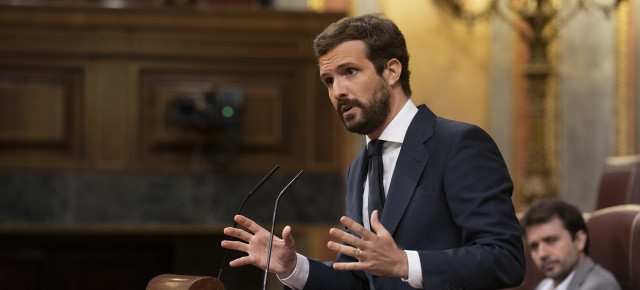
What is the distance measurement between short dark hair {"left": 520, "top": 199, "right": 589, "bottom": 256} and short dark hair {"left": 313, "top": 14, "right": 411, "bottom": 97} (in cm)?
149

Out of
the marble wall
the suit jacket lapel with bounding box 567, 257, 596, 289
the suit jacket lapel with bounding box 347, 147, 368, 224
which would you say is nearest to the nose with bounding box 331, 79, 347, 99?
the suit jacket lapel with bounding box 347, 147, 368, 224

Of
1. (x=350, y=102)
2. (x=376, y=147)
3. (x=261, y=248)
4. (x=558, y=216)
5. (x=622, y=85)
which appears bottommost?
(x=558, y=216)

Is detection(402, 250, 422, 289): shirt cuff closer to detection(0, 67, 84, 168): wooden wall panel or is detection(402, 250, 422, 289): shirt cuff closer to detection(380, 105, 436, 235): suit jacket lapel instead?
detection(380, 105, 436, 235): suit jacket lapel

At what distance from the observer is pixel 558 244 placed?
320 centimetres

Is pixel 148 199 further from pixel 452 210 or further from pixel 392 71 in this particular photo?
pixel 452 210

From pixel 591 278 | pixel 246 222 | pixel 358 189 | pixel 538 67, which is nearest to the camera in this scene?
pixel 246 222

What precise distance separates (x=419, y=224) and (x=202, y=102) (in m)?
3.07

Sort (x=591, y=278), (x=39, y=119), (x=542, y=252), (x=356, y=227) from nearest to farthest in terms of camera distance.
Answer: (x=356, y=227) < (x=591, y=278) < (x=542, y=252) < (x=39, y=119)

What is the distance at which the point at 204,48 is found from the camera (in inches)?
190

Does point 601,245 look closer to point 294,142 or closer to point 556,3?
point 294,142

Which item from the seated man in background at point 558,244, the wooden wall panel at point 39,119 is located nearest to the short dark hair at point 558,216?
the seated man in background at point 558,244

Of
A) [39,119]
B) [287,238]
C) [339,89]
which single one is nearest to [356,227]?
[287,238]

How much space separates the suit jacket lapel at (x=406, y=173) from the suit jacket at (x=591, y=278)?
1.20 m

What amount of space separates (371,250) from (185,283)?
37 cm
